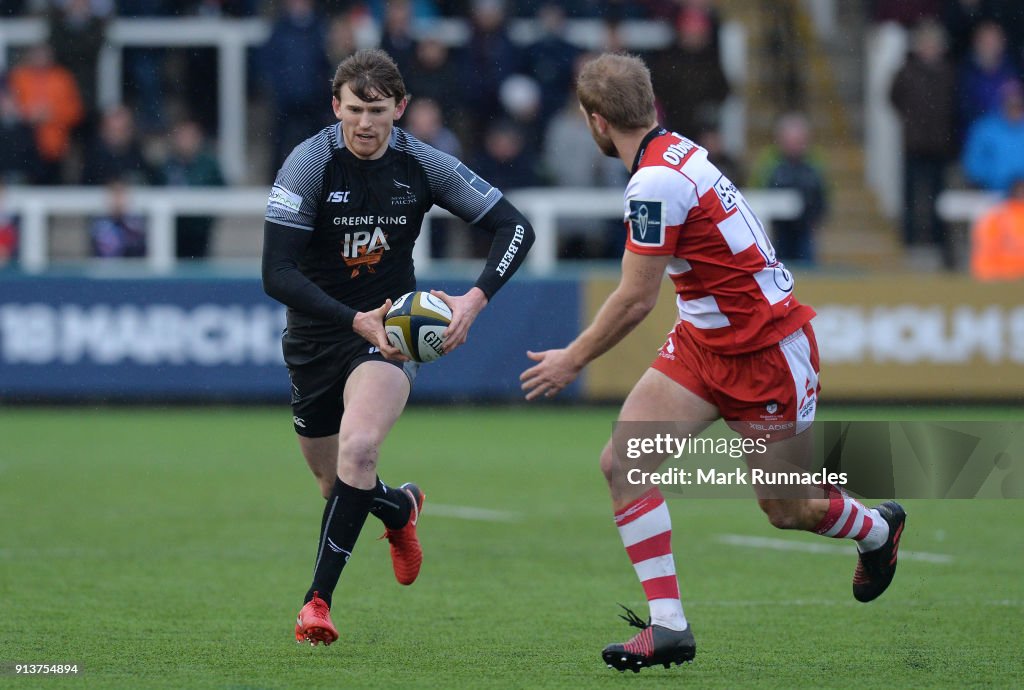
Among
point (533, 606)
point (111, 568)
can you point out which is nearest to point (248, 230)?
point (111, 568)

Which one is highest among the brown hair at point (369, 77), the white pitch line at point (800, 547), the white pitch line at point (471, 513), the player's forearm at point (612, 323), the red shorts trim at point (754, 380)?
the brown hair at point (369, 77)

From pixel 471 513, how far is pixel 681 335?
167 inches

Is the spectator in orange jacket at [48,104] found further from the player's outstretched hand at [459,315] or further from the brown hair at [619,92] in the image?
the brown hair at [619,92]

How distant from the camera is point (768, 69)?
21828 mm

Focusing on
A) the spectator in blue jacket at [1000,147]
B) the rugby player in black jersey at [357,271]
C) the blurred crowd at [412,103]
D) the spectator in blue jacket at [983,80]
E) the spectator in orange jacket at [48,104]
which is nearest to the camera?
the rugby player in black jersey at [357,271]

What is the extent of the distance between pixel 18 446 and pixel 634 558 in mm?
8738

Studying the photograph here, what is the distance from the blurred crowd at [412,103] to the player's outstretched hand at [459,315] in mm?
10254

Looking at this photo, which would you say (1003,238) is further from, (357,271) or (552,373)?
(552,373)

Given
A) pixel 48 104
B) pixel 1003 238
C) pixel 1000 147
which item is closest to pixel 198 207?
pixel 48 104

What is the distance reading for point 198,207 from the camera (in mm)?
17984

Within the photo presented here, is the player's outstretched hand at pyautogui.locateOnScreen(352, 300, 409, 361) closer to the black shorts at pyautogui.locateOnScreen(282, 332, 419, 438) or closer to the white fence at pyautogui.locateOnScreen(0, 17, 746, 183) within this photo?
the black shorts at pyautogui.locateOnScreen(282, 332, 419, 438)

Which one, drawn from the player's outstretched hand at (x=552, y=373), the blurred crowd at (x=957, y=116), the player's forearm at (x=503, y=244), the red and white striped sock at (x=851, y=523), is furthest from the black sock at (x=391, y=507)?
the blurred crowd at (x=957, y=116)

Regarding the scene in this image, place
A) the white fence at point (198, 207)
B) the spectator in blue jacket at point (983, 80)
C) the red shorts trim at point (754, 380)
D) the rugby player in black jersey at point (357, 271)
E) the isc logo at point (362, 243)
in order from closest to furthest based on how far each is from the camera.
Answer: the red shorts trim at point (754, 380), the rugby player in black jersey at point (357, 271), the isc logo at point (362, 243), the white fence at point (198, 207), the spectator in blue jacket at point (983, 80)

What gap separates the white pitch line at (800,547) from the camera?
9062 mm
